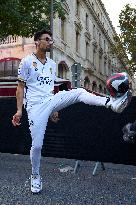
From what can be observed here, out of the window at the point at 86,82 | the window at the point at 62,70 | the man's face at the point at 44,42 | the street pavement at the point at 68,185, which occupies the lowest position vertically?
the street pavement at the point at 68,185

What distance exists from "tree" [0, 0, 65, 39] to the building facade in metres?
2.93

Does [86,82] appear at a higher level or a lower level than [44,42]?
higher

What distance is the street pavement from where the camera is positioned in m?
3.96

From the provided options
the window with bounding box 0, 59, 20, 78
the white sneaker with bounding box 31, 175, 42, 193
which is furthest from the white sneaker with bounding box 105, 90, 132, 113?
the window with bounding box 0, 59, 20, 78

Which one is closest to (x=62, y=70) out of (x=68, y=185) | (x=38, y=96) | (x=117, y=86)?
(x=68, y=185)

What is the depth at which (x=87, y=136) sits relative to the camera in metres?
5.45

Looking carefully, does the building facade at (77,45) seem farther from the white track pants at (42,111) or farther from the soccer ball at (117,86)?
the soccer ball at (117,86)

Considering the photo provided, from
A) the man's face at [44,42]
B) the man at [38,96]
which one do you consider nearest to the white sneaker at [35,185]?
the man at [38,96]

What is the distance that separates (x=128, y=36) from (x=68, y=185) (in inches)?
1071

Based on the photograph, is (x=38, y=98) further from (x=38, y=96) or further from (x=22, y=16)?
(x=22, y=16)

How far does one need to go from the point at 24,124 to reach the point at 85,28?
1226 inches

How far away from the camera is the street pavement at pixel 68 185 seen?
3963mm

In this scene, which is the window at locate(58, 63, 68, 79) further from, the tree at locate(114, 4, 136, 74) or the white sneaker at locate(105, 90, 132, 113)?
the white sneaker at locate(105, 90, 132, 113)

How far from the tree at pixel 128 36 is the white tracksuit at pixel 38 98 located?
26.7 metres
